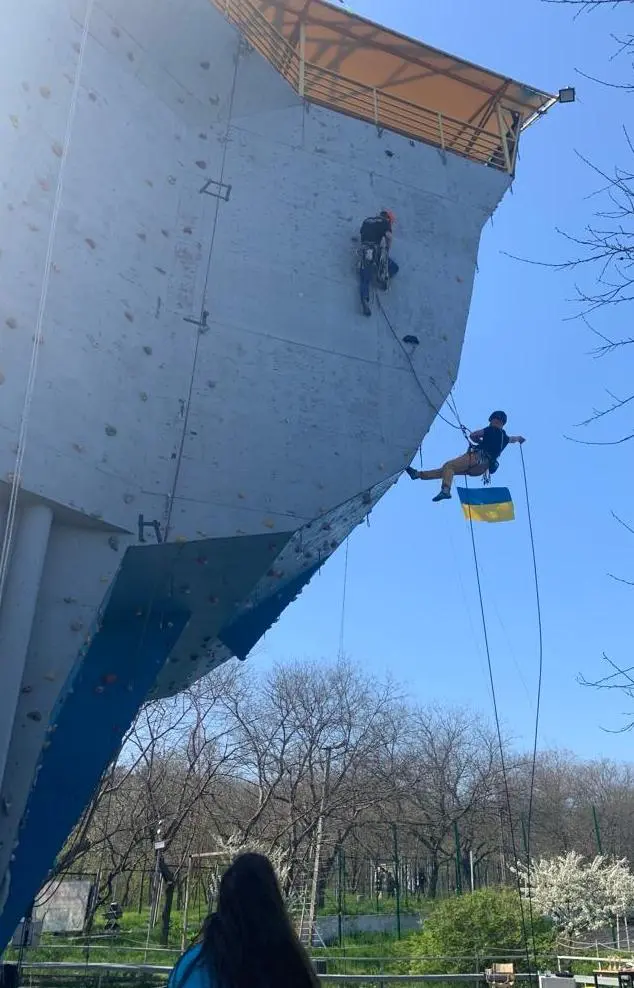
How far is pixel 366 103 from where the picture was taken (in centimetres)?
1057

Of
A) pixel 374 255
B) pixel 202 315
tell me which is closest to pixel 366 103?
pixel 374 255

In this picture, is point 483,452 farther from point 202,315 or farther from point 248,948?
point 248,948

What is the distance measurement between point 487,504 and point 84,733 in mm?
5479

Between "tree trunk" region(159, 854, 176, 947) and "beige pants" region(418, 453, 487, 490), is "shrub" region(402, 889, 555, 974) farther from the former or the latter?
"beige pants" region(418, 453, 487, 490)

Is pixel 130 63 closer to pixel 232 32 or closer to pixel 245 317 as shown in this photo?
pixel 232 32

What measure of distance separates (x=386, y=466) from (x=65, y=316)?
3373 millimetres

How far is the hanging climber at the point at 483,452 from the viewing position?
31.7 ft

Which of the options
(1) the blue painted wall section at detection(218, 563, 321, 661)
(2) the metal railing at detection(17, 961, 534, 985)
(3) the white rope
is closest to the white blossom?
(2) the metal railing at detection(17, 961, 534, 985)

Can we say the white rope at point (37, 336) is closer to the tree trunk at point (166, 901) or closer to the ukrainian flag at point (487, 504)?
the ukrainian flag at point (487, 504)

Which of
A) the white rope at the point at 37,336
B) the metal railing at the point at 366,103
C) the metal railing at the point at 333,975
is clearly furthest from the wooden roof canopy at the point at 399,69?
the metal railing at the point at 333,975

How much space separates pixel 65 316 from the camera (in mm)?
6723

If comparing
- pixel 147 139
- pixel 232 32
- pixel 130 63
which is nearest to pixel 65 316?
pixel 147 139

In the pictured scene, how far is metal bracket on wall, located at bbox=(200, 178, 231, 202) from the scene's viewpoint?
8233 millimetres

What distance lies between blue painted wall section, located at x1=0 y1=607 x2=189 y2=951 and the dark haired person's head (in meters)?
4.32
